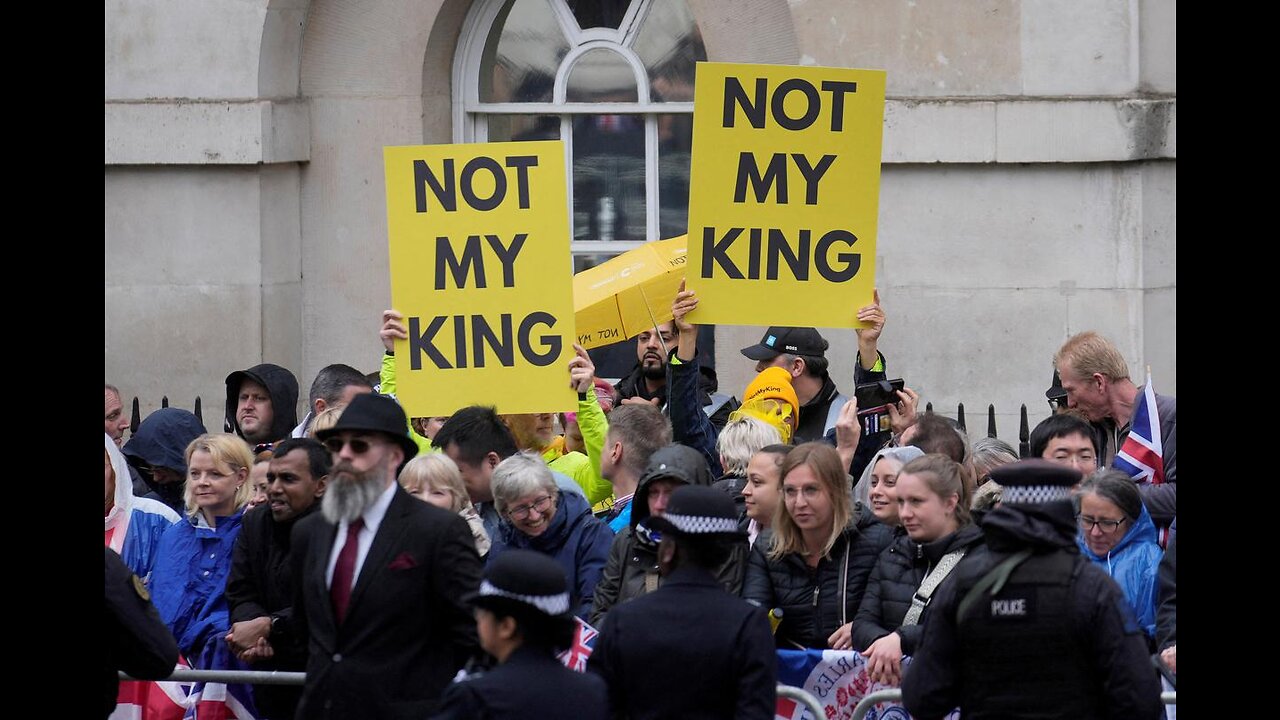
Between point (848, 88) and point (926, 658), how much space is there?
4094 mm

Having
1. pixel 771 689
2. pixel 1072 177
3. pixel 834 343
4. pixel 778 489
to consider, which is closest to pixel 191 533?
pixel 778 489

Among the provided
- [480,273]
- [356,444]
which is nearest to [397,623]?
[356,444]

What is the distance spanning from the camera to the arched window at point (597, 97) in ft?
44.7

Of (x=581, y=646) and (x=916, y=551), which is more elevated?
(x=916, y=551)

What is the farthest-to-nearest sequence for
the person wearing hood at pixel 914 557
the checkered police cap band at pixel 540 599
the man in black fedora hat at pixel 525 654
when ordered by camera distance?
the person wearing hood at pixel 914 557, the checkered police cap band at pixel 540 599, the man in black fedora hat at pixel 525 654

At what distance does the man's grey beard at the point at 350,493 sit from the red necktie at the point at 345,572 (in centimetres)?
4

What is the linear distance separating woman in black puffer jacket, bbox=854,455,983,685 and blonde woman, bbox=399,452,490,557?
160 centimetres

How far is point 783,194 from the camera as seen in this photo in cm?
927

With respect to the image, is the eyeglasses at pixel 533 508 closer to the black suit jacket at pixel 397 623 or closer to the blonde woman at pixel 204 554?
the blonde woman at pixel 204 554

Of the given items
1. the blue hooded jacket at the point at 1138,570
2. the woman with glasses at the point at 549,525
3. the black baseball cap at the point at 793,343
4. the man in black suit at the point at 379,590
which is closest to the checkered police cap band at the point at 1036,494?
the man in black suit at the point at 379,590

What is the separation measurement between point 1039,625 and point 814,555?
6.28 feet

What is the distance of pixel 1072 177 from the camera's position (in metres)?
12.5

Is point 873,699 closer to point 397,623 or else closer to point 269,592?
point 397,623
